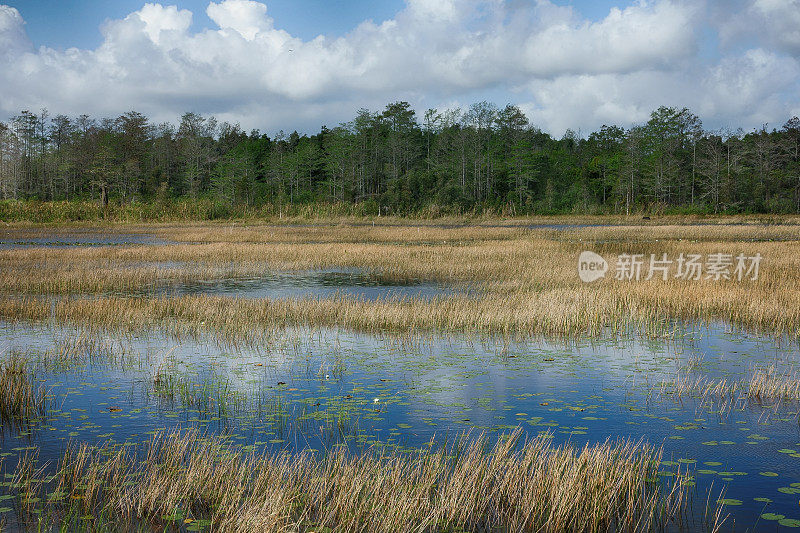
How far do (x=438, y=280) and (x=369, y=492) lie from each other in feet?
60.1

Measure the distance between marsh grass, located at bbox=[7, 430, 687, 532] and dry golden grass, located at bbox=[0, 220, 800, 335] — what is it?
27.4 ft

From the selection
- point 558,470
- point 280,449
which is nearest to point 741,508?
point 558,470

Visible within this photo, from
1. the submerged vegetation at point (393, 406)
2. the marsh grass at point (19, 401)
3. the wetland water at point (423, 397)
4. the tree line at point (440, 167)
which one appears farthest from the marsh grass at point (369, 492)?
the tree line at point (440, 167)

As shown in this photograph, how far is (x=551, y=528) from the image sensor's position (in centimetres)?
579

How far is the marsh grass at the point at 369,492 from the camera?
578 cm

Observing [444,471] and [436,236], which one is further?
[436,236]

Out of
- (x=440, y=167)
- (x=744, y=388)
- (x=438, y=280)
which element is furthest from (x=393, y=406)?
(x=440, y=167)

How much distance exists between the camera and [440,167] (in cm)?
8975

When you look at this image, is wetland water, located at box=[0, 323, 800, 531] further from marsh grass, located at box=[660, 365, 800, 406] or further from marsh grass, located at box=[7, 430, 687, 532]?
marsh grass, located at box=[7, 430, 687, 532]

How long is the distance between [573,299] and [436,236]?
27.0m

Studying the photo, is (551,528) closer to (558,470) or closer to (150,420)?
(558,470)

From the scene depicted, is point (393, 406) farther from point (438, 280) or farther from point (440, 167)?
point (440, 167)

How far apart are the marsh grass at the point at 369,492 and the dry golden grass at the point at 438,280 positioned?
8.35 m


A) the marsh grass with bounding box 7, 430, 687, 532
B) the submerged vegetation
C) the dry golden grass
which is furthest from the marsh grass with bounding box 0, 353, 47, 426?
the dry golden grass
